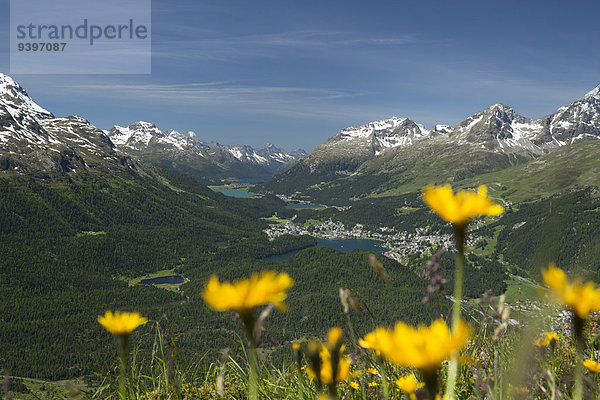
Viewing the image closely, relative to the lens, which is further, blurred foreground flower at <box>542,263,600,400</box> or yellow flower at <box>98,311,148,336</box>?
yellow flower at <box>98,311,148,336</box>

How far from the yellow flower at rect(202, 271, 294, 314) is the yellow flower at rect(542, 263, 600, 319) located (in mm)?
1129

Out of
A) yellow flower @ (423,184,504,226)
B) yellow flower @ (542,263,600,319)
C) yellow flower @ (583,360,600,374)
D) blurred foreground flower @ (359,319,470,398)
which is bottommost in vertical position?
yellow flower @ (583,360,600,374)

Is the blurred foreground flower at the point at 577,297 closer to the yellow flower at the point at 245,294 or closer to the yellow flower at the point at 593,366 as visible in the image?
the yellow flower at the point at 245,294

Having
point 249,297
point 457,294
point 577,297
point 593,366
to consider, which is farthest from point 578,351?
point 593,366

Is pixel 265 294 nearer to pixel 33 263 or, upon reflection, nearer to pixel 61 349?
pixel 61 349

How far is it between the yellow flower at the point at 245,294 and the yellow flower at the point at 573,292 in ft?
3.70

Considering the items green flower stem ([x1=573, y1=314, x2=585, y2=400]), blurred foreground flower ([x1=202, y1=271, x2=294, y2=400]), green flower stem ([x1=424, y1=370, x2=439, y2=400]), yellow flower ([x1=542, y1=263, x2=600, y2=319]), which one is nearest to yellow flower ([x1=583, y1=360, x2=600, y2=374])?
green flower stem ([x1=573, y1=314, x2=585, y2=400])

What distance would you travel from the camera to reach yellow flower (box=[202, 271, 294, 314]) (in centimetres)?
142

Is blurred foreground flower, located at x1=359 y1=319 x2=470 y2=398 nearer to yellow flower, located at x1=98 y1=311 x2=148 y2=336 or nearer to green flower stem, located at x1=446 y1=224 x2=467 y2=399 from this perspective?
green flower stem, located at x1=446 y1=224 x2=467 y2=399

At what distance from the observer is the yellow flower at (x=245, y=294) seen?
142cm

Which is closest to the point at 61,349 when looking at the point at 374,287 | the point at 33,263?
the point at 33,263

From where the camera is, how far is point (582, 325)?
1603mm

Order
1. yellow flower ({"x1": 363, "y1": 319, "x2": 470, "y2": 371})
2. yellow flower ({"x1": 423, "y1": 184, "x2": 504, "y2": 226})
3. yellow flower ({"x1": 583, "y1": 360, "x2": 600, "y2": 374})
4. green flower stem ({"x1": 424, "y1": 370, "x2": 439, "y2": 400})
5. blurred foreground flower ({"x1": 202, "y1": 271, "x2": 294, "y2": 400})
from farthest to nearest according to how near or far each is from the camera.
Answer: yellow flower ({"x1": 583, "y1": 360, "x2": 600, "y2": 374}), yellow flower ({"x1": 423, "y1": 184, "x2": 504, "y2": 226}), blurred foreground flower ({"x1": 202, "y1": 271, "x2": 294, "y2": 400}), green flower stem ({"x1": 424, "y1": 370, "x2": 439, "y2": 400}), yellow flower ({"x1": 363, "y1": 319, "x2": 470, "y2": 371})

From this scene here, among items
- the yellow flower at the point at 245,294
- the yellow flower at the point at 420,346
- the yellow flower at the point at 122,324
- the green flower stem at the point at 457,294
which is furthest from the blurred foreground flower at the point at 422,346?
the yellow flower at the point at 122,324
